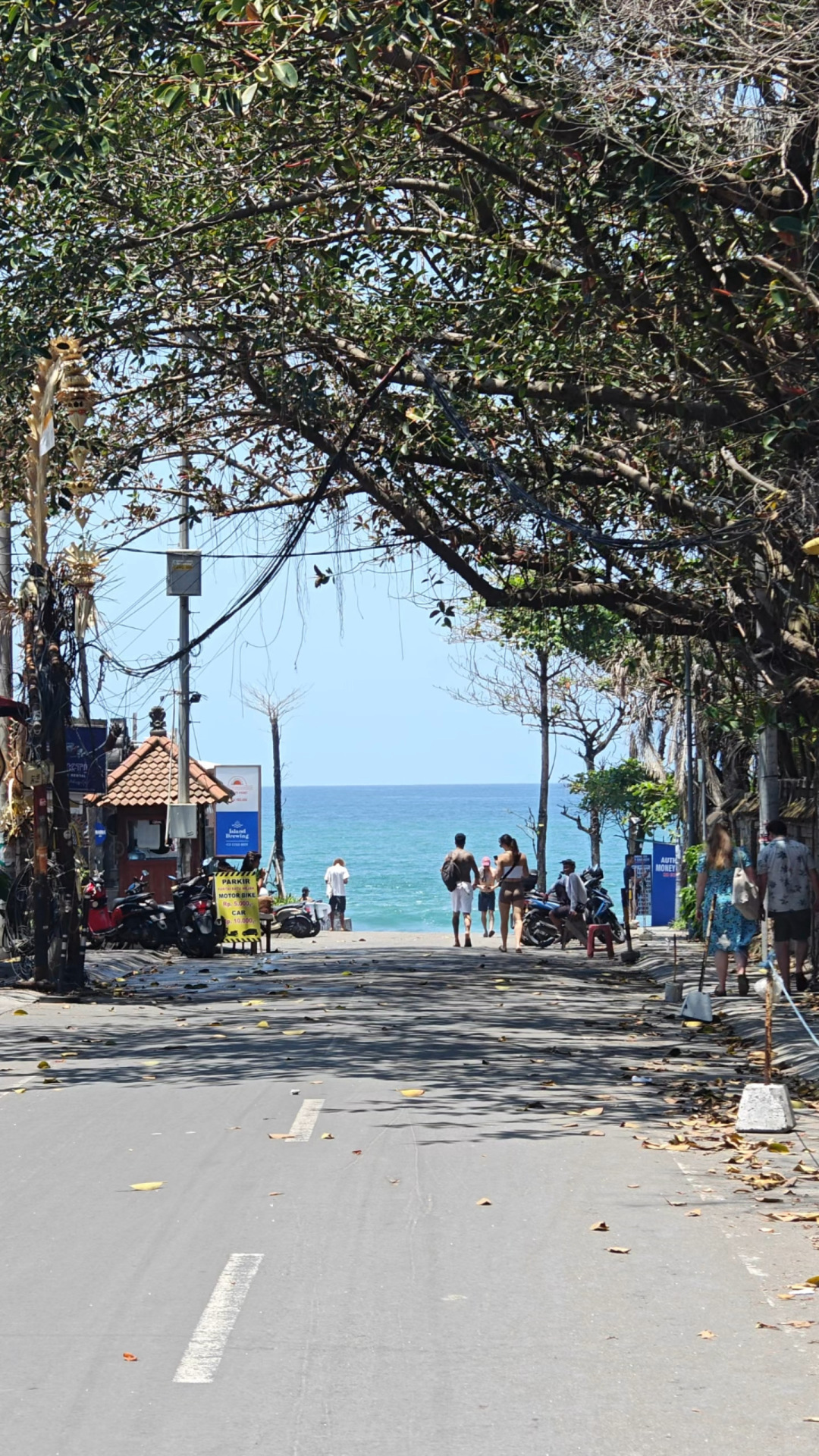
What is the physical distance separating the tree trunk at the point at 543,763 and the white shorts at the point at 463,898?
17.3 meters

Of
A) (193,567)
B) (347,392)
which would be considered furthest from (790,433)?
(193,567)

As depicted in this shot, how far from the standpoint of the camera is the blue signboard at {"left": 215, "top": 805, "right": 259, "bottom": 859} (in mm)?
42531

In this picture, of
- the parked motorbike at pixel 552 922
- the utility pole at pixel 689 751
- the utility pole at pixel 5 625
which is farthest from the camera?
the parked motorbike at pixel 552 922

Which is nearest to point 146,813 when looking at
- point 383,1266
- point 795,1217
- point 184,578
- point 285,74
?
point 184,578

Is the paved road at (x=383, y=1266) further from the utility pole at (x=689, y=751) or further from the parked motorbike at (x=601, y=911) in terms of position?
the parked motorbike at (x=601, y=911)

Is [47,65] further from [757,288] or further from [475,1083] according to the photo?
[475,1083]

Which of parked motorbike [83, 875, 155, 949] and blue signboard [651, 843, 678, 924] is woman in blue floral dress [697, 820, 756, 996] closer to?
parked motorbike [83, 875, 155, 949]

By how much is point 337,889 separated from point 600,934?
635 inches

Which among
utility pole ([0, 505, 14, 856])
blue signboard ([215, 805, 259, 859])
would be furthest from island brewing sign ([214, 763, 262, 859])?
utility pole ([0, 505, 14, 856])

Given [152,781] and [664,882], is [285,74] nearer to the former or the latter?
[664,882]

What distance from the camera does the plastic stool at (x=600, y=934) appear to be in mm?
28172

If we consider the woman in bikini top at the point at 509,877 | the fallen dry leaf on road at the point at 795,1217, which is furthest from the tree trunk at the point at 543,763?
the fallen dry leaf on road at the point at 795,1217

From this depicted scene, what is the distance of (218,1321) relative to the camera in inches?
258

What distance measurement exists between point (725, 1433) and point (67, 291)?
42.0 ft
